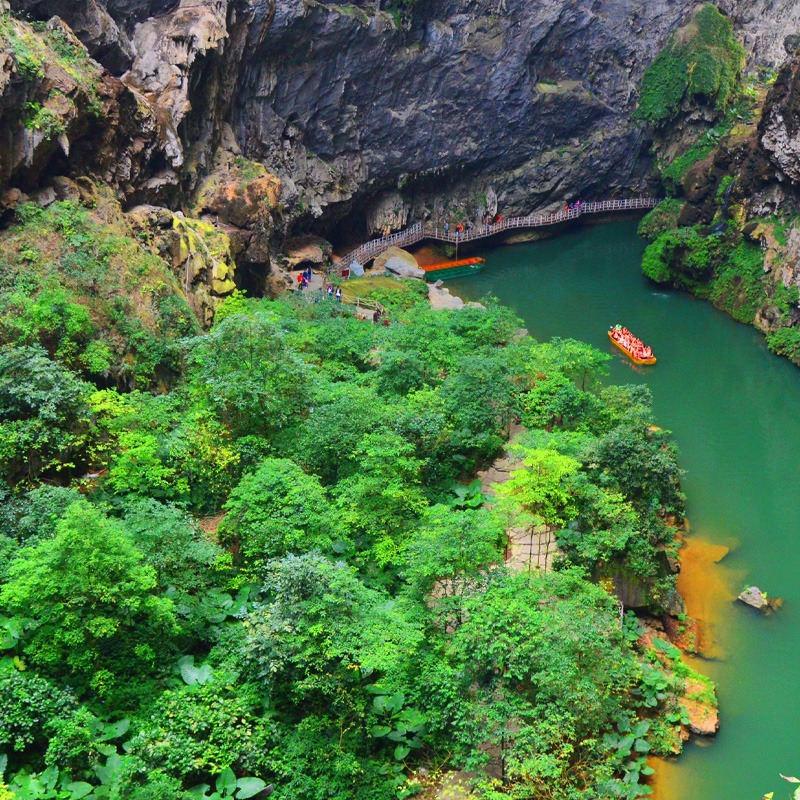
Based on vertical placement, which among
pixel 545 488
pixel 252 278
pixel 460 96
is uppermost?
pixel 460 96

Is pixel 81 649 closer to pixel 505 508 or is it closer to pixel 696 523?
pixel 505 508

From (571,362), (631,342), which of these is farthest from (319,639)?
(631,342)

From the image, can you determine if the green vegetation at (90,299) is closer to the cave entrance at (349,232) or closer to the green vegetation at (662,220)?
the cave entrance at (349,232)

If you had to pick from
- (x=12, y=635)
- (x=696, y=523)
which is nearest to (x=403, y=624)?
(x=12, y=635)

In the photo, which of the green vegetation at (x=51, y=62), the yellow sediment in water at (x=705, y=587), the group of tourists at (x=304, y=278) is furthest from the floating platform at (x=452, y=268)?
the yellow sediment in water at (x=705, y=587)

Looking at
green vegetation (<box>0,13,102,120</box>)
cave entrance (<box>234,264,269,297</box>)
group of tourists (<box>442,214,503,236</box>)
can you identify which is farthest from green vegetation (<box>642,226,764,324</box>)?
green vegetation (<box>0,13,102,120</box>)

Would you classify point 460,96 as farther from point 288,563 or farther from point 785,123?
point 288,563
